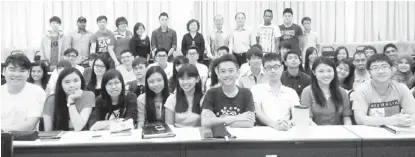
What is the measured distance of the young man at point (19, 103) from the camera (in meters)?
2.66

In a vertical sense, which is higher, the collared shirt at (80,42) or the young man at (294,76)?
the collared shirt at (80,42)

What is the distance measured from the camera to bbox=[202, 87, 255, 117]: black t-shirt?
2.71 metres

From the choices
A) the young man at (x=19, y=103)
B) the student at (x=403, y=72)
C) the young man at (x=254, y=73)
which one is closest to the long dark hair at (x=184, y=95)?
the young man at (x=19, y=103)

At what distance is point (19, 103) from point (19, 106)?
2 centimetres

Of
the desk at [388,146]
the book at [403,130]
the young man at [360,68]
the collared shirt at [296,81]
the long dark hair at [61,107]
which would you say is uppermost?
the young man at [360,68]

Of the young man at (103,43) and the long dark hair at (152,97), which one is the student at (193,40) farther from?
the long dark hair at (152,97)

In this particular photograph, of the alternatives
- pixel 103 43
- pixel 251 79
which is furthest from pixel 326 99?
pixel 103 43

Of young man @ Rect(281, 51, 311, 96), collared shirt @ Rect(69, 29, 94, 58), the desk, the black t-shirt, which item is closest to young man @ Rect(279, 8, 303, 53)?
young man @ Rect(281, 51, 311, 96)

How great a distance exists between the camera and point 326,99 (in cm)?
288

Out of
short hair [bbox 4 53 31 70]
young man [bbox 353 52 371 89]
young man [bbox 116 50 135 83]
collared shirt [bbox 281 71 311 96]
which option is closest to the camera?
short hair [bbox 4 53 31 70]

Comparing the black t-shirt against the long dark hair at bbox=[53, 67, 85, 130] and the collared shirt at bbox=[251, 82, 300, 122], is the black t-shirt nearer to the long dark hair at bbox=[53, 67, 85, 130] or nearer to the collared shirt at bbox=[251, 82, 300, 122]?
the collared shirt at bbox=[251, 82, 300, 122]

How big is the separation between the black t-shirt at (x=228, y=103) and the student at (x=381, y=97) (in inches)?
27.9

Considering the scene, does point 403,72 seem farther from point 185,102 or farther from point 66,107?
point 66,107

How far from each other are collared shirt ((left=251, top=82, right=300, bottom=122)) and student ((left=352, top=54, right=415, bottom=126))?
1.37 ft
